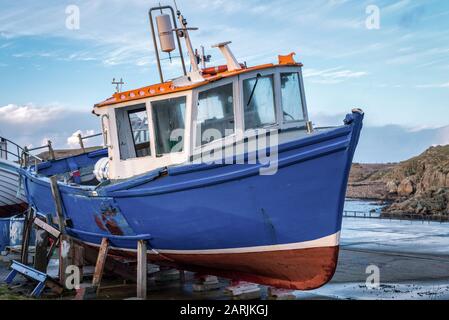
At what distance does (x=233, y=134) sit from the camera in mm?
10789

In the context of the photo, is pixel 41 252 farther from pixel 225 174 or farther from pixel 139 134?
pixel 225 174

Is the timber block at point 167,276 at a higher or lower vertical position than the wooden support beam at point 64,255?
lower

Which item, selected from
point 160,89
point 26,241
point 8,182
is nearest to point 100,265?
point 160,89

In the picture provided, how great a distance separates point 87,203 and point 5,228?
6.95m

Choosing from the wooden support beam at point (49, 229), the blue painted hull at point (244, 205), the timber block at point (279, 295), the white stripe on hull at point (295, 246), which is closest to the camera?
the blue painted hull at point (244, 205)

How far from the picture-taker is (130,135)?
1255 centimetres

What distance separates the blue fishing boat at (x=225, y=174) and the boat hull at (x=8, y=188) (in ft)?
33.4

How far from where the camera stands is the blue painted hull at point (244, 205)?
9.66m

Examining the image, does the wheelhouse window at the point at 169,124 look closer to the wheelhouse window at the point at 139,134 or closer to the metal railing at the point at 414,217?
the wheelhouse window at the point at 139,134

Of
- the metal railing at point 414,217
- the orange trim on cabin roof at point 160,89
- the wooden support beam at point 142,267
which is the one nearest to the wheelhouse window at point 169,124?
the orange trim on cabin roof at point 160,89

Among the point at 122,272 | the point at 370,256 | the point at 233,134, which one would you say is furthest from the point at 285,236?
the point at 370,256

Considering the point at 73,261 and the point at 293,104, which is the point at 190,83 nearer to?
the point at 293,104

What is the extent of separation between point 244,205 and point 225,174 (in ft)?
1.93

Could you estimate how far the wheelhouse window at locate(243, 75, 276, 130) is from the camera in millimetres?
10945
